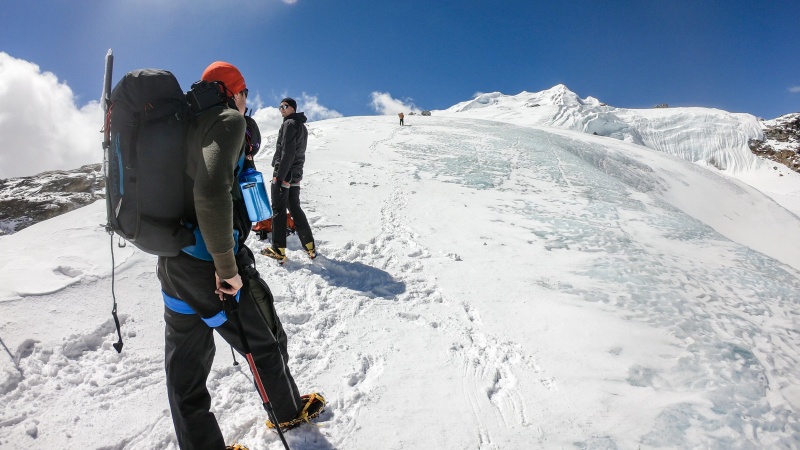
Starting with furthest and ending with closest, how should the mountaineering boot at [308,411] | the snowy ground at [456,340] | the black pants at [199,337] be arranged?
the snowy ground at [456,340], the mountaineering boot at [308,411], the black pants at [199,337]

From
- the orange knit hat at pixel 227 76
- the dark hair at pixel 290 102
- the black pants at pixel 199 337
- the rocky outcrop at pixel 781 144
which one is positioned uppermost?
the rocky outcrop at pixel 781 144

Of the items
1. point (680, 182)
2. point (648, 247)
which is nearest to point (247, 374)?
point (648, 247)

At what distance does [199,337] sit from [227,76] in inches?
63.2

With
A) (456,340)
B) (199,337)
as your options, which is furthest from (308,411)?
(456,340)

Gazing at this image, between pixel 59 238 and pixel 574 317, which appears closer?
pixel 574 317

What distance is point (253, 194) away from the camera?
7.68 feet

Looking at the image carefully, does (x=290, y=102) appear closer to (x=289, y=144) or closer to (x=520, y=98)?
(x=289, y=144)

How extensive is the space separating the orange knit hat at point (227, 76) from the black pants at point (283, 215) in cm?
311

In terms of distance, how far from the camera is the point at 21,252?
4520mm

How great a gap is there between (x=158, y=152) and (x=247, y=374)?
7.02 feet

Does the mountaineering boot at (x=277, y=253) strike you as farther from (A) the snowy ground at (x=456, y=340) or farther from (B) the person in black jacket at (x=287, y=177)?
(A) the snowy ground at (x=456, y=340)

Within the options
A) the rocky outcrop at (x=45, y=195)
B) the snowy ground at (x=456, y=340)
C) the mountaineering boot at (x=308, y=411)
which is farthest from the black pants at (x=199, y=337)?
the rocky outcrop at (x=45, y=195)

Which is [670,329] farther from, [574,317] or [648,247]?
[648,247]

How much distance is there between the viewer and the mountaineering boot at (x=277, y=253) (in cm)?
565
